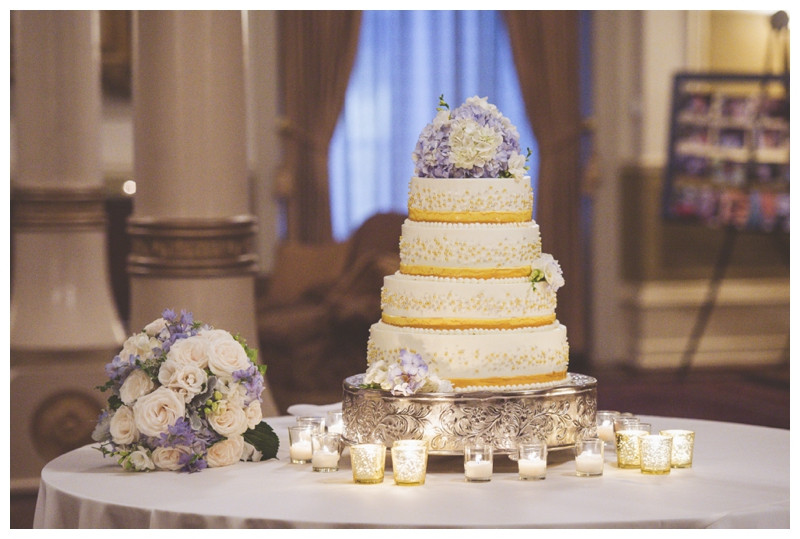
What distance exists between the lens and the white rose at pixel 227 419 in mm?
3021

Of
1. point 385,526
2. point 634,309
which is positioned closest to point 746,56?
point 634,309

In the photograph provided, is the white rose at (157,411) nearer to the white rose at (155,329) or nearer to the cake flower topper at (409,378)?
the white rose at (155,329)

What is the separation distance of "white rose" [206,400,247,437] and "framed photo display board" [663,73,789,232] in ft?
22.0

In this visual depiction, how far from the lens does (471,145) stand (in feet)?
10.3

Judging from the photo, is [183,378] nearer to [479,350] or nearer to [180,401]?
[180,401]

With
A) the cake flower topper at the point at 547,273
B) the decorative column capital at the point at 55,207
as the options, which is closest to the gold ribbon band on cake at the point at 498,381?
the cake flower topper at the point at 547,273

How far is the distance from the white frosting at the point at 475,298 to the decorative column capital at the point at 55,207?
3.52 meters

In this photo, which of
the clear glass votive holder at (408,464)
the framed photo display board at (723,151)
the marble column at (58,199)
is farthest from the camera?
the framed photo display board at (723,151)

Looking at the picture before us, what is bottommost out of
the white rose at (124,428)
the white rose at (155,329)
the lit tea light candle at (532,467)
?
the lit tea light candle at (532,467)

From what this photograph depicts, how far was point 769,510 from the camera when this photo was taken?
263cm

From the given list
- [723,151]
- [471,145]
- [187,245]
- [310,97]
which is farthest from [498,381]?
[310,97]

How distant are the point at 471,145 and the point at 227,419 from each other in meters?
0.89

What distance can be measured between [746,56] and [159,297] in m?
6.57

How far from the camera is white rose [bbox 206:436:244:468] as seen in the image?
307 centimetres
